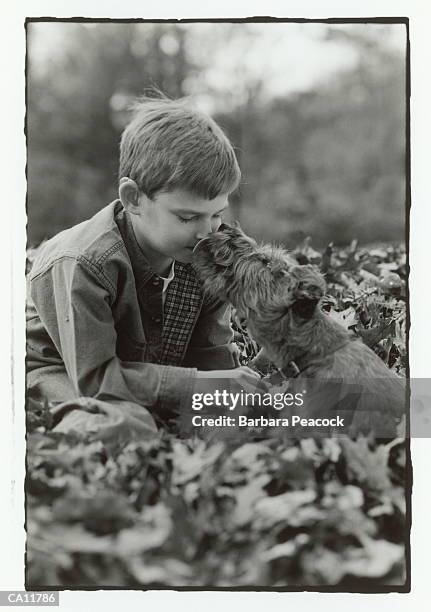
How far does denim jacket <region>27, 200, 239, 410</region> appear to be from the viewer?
328cm

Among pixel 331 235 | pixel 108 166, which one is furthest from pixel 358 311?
pixel 108 166

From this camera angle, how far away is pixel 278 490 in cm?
333

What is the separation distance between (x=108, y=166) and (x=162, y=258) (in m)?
0.46

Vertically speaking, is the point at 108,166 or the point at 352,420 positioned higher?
the point at 108,166

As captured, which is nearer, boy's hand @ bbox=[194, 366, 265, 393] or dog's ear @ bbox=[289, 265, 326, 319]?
dog's ear @ bbox=[289, 265, 326, 319]

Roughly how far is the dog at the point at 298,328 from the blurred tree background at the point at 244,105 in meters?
0.21

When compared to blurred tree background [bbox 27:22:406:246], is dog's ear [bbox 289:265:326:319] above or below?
below

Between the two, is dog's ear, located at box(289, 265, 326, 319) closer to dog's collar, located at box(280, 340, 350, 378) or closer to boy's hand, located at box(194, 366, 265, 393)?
dog's collar, located at box(280, 340, 350, 378)

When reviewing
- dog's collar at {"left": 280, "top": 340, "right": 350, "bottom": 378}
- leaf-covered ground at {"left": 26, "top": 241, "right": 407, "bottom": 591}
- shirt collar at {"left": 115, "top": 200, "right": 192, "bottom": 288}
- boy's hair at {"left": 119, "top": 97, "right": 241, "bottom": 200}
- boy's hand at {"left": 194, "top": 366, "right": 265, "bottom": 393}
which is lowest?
leaf-covered ground at {"left": 26, "top": 241, "right": 407, "bottom": 591}

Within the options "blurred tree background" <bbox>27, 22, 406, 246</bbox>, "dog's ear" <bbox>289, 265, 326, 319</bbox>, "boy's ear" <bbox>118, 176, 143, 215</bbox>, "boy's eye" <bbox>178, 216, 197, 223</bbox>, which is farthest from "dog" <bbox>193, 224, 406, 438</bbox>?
"boy's ear" <bbox>118, 176, 143, 215</bbox>

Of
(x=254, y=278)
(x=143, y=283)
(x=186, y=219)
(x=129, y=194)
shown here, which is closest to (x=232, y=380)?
(x=254, y=278)

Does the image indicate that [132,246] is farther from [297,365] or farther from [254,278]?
[297,365]

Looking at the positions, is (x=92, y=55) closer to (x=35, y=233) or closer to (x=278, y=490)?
(x=35, y=233)

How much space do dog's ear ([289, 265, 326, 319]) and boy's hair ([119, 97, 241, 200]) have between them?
49 cm
